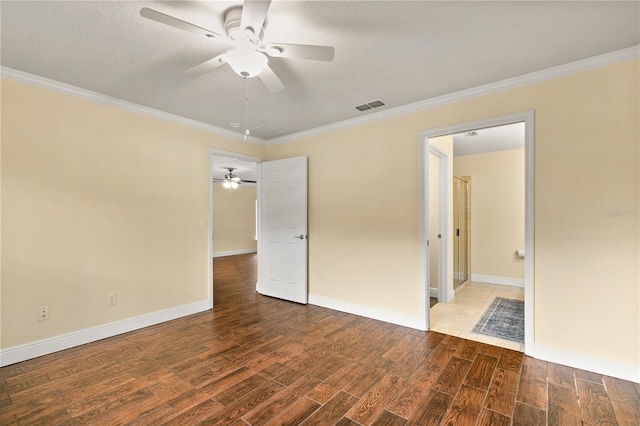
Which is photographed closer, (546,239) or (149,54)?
(149,54)

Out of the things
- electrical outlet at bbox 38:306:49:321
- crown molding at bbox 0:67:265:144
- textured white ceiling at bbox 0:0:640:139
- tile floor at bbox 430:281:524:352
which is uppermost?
textured white ceiling at bbox 0:0:640:139

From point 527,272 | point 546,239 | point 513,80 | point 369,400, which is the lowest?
point 369,400

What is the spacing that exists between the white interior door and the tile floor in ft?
6.11

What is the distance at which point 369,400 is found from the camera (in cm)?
204

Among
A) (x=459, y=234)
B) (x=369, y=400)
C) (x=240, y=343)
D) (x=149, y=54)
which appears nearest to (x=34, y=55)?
(x=149, y=54)

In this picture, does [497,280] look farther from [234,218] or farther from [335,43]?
[234,218]

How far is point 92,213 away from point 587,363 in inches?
187

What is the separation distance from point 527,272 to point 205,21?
10.8ft

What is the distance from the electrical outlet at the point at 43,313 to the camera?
2.69 metres

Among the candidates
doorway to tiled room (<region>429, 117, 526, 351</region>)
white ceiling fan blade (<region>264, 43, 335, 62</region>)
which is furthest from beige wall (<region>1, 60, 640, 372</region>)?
white ceiling fan blade (<region>264, 43, 335, 62</region>)

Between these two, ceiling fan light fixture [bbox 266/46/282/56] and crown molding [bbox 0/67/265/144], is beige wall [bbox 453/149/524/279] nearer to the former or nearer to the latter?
crown molding [bbox 0/67/265/144]

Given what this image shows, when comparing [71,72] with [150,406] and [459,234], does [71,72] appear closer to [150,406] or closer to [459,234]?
[150,406]

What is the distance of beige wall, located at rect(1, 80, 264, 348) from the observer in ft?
8.51

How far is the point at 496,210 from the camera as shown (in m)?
5.67
